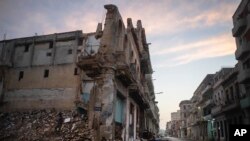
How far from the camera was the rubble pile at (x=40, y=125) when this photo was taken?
66.2 ft

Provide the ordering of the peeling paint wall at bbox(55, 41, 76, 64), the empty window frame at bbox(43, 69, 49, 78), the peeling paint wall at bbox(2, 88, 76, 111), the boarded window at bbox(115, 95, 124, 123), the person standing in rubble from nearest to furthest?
the boarded window at bbox(115, 95, 124, 123), the person standing in rubble, the peeling paint wall at bbox(2, 88, 76, 111), the peeling paint wall at bbox(55, 41, 76, 64), the empty window frame at bbox(43, 69, 49, 78)

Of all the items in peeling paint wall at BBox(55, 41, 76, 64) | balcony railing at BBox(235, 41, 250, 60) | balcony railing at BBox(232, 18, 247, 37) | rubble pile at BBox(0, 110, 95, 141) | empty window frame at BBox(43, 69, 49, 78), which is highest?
balcony railing at BBox(232, 18, 247, 37)

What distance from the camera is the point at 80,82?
91.2 ft

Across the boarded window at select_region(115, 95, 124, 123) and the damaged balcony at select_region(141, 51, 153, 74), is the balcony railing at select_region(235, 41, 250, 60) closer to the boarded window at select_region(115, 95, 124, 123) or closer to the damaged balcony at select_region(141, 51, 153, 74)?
the damaged balcony at select_region(141, 51, 153, 74)

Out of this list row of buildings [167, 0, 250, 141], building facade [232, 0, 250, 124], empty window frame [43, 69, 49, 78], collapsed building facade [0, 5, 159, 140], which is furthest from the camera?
empty window frame [43, 69, 49, 78]

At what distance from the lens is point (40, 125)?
76.8 feet

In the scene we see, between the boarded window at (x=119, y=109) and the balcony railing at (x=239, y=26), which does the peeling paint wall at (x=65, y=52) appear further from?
the balcony railing at (x=239, y=26)

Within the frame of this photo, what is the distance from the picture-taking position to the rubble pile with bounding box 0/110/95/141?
794 inches

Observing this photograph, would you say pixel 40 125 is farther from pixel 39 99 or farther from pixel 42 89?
pixel 42 89

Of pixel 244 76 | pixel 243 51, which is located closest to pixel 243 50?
pixel 243 51

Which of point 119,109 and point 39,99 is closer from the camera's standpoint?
point 119,109

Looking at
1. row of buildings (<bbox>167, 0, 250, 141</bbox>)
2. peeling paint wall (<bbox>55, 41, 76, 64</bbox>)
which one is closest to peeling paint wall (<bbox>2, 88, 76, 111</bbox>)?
peeling paint wall (<bbox>55, 41, 76, 64</bbox>)

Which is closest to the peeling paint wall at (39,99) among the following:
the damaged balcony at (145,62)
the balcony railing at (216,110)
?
the damaged balcony at (145,62)

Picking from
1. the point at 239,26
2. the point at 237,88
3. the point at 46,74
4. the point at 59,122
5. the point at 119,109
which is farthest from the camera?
the point at 46,74
